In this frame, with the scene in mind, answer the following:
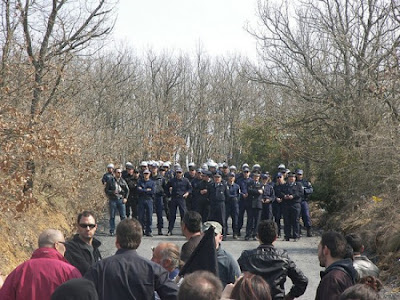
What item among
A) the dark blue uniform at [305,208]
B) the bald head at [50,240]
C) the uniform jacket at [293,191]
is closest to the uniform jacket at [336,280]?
the bald head at [50,240]

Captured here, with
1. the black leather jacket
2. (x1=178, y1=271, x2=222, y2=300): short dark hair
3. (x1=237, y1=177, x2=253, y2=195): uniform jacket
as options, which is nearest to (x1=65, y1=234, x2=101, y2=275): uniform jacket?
the black leather jacket

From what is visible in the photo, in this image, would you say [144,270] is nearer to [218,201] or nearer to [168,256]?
[168,256]

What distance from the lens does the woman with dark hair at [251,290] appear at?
13.9ft

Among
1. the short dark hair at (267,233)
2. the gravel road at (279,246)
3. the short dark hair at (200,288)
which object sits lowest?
the gravel road at (279,246)

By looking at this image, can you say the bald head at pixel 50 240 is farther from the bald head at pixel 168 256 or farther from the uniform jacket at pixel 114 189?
the uniform jacket at pixel 114 189

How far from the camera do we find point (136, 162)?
167ft

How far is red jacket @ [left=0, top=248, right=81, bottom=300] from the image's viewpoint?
539cm

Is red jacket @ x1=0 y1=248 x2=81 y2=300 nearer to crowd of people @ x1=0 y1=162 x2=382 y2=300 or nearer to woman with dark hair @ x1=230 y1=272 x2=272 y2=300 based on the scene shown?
crowd of people @ x1=0 y1=162 x2=382 y2=300

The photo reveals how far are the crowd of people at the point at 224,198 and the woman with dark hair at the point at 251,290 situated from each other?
46.6ft

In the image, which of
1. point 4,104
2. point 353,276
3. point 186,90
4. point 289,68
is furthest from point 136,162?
point 353,276

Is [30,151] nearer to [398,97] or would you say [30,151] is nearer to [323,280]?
[323,280]

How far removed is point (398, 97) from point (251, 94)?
41814 millimetres

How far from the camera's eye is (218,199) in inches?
752

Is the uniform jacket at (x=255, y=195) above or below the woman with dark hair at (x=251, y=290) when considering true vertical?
above
